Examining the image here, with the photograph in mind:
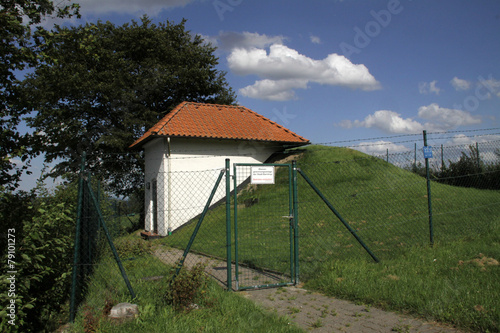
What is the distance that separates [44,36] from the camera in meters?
5.35

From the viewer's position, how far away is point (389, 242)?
7.95m

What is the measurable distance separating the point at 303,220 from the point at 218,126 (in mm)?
7550

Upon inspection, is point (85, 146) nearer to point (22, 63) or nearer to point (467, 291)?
point (22, 63)

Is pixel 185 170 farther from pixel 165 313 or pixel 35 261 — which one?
pixel 165 313

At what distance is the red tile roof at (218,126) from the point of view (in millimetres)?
15297

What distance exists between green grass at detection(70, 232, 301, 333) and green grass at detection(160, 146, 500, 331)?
61.0 inches

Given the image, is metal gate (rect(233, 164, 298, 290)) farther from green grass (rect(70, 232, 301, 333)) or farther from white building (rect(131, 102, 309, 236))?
white building (rect(131, 102, 309, 236))

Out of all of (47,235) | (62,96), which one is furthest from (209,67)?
(47,235)

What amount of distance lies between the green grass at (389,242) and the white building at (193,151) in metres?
2.25

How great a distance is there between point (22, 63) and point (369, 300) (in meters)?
6.01

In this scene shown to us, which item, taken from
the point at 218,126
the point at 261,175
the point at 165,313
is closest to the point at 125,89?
the point at 218,126

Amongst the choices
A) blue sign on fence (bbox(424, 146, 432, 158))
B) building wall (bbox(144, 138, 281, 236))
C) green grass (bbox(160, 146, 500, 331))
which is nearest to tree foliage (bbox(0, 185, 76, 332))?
green grass (bbox(160, 146, 500, 331))

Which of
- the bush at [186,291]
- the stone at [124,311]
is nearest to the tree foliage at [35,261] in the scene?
the stone at [124,311]

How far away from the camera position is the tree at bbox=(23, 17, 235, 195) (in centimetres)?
2053
